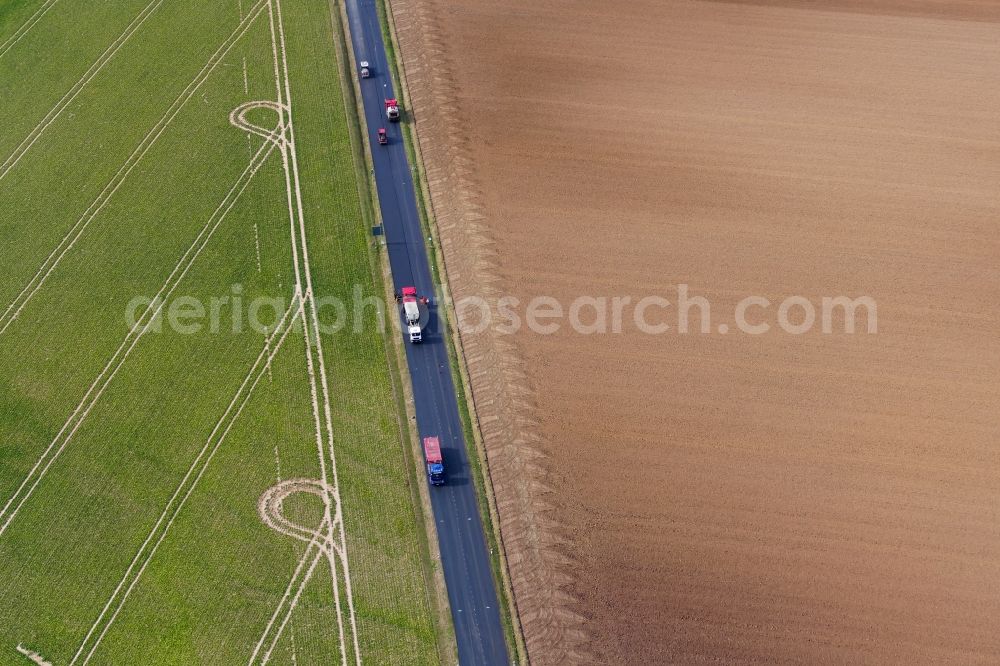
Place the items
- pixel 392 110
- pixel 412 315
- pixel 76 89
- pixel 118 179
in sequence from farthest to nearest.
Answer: pixel 76 89 → pixel 392 110 → pixel 118 179 → pixel 412 315

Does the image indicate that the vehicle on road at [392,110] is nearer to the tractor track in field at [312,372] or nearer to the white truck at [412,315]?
the tractor track in field at [312,372]

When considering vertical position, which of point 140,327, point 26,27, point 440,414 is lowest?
point 140,327

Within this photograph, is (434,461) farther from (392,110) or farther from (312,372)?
(392,110)

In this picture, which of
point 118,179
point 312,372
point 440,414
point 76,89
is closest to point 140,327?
point 312,372

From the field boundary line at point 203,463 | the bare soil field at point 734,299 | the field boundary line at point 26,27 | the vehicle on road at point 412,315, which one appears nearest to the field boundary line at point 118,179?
the bare soil field at point 734,299

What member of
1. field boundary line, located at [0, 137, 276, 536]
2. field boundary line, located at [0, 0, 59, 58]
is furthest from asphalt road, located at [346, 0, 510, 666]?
field boundary line, located at [0, 0, 59, 58]

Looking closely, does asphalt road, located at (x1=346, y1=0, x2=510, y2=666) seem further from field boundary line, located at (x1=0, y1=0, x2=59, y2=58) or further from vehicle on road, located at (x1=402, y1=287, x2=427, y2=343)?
field boundary line, located at (x1=0, y1=0, x2=59, y2=58)

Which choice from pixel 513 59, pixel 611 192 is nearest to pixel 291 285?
pixel 611 192
